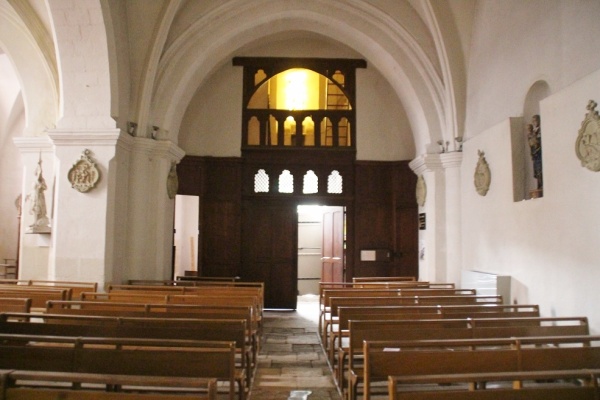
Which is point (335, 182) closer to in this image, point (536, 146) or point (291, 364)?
point (536, 146)

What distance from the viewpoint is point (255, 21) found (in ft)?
29.4

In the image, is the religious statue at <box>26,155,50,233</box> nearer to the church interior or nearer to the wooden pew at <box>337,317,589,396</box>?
the church interior

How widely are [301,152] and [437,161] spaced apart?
3.15m

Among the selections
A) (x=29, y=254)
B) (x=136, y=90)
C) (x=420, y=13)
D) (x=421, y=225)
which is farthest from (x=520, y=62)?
(x=29, y=254)

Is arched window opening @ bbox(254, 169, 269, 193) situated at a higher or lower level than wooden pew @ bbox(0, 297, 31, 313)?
higher

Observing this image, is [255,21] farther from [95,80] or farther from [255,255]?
[255,255]

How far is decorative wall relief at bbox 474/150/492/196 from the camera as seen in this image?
7.28 meters

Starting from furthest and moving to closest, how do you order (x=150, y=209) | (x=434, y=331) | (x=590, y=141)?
1. (x=150, y=209)
2. (x=590, y=141)
3. (x=434, y=331)

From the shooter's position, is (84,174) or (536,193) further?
(84,174)

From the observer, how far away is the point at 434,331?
12.4 feet

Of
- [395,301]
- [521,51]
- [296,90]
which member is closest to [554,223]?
[395,301]

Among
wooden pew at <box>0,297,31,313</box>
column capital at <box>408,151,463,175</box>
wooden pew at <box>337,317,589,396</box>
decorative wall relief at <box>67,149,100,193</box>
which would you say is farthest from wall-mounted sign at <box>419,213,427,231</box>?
wooden pew at <box>0,297,31,313</box>

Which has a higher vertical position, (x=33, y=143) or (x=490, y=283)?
(x=33, y=143)

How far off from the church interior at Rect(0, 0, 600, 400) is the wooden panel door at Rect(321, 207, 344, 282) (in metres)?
0.09
